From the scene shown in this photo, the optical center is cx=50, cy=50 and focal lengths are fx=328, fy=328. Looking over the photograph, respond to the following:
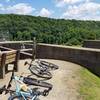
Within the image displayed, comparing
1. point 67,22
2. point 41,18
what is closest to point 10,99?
point 41,18

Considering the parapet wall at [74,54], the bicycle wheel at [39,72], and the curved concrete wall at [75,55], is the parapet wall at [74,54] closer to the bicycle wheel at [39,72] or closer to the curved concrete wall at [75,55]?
the curved concrete wall at [75,55]

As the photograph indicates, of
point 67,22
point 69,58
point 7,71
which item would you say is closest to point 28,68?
point 7,71

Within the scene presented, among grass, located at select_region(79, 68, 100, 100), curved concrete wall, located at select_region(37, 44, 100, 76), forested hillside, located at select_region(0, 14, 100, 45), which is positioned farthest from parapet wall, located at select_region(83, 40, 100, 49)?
forested hillside, located at select_region(0, 14, 100, 45)

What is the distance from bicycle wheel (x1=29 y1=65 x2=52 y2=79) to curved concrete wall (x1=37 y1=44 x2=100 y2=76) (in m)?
2.91

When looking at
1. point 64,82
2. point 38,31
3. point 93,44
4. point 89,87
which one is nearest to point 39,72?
point 64,82

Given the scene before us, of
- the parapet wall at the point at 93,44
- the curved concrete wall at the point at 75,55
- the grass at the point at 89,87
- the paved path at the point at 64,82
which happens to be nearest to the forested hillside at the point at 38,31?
the parapet wall at the point at 93,44

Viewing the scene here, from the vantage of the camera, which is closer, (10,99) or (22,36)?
(10,99)

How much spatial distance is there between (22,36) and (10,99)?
246 ft

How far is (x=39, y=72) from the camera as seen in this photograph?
39.8 ft

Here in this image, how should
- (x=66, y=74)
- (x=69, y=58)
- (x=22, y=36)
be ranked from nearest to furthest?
(x=66, y=74) < (x=69, y=58) < (x=22, y=36)

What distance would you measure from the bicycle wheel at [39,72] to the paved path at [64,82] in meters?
0.22

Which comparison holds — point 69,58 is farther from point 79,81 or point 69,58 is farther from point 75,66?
point 79,81

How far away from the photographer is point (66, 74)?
1248 cm

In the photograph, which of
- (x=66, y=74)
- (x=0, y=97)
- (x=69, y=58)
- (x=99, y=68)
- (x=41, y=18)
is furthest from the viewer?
(x=41, y=18)
